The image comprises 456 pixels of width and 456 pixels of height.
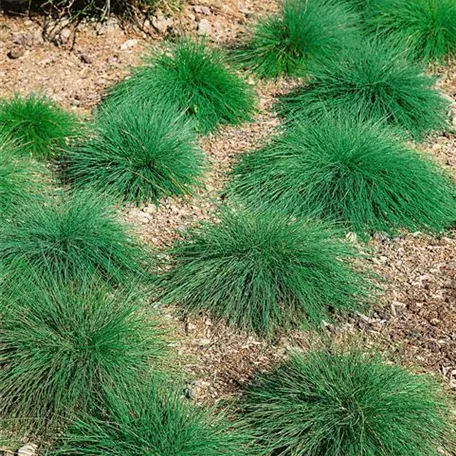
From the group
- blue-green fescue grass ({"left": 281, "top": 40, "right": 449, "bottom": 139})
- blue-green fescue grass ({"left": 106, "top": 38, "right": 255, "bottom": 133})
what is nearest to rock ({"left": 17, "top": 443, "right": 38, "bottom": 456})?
blue-green fescue grass ({"left": 106, "top": 38, "right": 255, "bottom": 133})

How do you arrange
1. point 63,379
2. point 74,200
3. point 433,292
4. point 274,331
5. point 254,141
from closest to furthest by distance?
point 63,379 → point 274,331 → point 433,292 → point 74,200 → point 254,141

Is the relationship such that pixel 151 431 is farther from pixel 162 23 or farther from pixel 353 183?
pixel 162 23

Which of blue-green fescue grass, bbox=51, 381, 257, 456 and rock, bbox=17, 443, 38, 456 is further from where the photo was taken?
rock, bbox=17, 443, 38, 456

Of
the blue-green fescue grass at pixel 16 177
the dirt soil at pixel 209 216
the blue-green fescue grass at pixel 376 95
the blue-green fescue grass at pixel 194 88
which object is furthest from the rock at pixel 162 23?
the blue-green fescue grass at pixel 16 177

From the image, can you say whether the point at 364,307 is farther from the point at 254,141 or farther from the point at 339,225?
the point at 254,141

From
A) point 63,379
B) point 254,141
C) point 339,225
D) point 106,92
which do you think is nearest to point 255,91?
point 254,141

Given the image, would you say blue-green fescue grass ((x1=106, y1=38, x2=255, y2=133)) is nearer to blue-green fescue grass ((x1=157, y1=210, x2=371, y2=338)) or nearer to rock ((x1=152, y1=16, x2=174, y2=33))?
rock ((x1=152, y1=16, x2=174, y2=33))

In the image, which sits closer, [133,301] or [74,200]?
[133,301]
